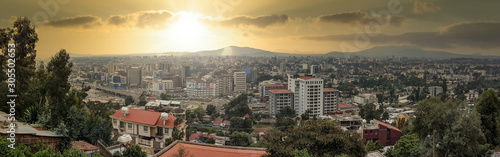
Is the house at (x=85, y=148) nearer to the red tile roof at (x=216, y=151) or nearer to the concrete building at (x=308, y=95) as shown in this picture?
the red tile roof at (x=216, y=151)

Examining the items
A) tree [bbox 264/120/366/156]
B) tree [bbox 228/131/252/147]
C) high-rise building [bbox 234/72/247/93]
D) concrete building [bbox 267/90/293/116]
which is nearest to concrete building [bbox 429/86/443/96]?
concrete building [bbox 267/90/293/116]

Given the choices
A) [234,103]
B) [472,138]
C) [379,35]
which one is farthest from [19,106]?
[379,35]

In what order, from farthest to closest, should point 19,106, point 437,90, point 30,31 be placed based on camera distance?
point 437,90, point 30,31, point 19,106

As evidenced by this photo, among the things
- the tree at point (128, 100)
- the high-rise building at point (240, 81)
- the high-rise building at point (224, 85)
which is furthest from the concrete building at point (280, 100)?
the tree at point (128, 100)

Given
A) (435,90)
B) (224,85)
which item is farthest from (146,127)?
(435,90)

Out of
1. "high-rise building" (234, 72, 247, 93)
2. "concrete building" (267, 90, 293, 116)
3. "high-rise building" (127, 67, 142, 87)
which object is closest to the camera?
"concrete building" (267, 90, 293, 116)

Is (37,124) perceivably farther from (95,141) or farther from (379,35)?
(379,35)

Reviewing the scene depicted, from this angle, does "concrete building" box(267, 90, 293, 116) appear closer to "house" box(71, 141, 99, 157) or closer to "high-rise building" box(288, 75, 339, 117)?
"high-rise building" box(288, 75, 339, 117)

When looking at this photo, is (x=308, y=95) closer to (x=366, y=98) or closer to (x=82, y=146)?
(x=366, y=98)
